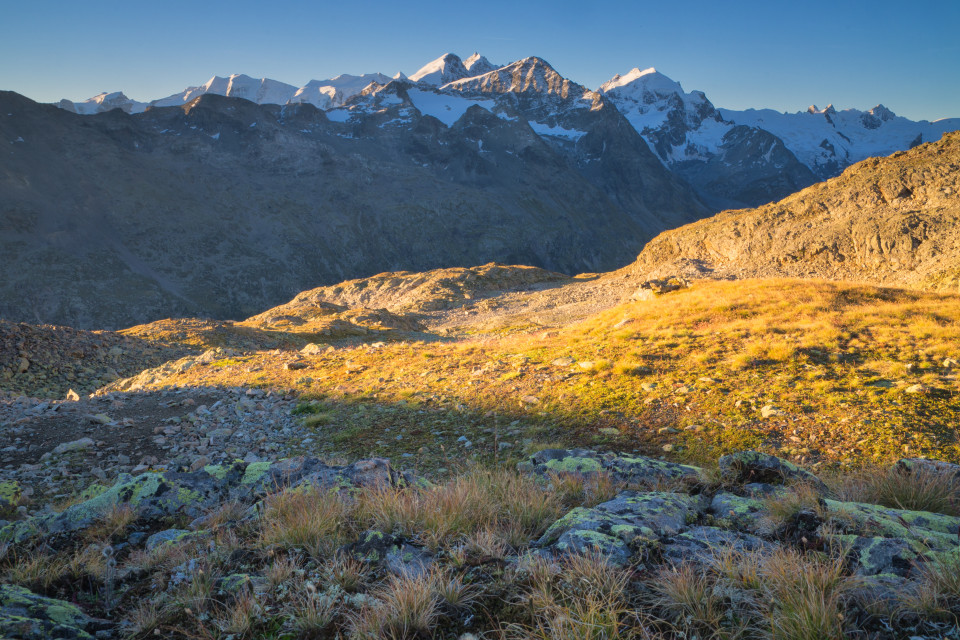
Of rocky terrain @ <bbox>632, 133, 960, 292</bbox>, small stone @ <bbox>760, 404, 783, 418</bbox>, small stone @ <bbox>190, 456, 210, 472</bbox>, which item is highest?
rocky terrain @ <bbox>632, 133, 960, 292</bbox>

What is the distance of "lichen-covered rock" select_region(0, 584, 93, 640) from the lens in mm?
2596

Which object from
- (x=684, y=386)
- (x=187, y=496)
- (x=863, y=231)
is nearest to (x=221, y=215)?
(x=863, y=231)

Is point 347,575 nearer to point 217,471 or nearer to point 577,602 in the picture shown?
point 577,602

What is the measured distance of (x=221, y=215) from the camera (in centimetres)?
13675

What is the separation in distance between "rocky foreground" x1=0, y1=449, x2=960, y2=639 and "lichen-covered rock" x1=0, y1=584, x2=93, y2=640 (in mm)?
11

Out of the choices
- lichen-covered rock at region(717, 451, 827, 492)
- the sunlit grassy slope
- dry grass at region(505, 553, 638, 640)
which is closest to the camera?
dry grass at region(505, 553, 638, 640)

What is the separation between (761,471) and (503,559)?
3.26 meters

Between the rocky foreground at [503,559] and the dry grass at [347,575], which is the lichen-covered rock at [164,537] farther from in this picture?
the dry grass at [347,575]

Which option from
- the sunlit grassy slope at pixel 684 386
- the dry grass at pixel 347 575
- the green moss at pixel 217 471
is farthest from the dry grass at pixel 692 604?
the green moss at pixel 217 471

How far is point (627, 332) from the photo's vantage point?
46.9 ft

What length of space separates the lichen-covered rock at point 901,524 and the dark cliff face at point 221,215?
11862 centimetres

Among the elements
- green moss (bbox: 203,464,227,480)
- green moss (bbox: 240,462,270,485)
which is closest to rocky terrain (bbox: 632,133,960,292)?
green moss (bbox: 240,462,270,485)

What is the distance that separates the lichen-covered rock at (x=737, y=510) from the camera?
3.77m

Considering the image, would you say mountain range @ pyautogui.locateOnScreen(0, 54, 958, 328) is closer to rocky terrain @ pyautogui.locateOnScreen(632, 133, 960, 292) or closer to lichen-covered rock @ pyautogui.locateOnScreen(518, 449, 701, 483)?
rocky terrain @ pyautogui.locateOnScreen(632, 133, 960, 292)
